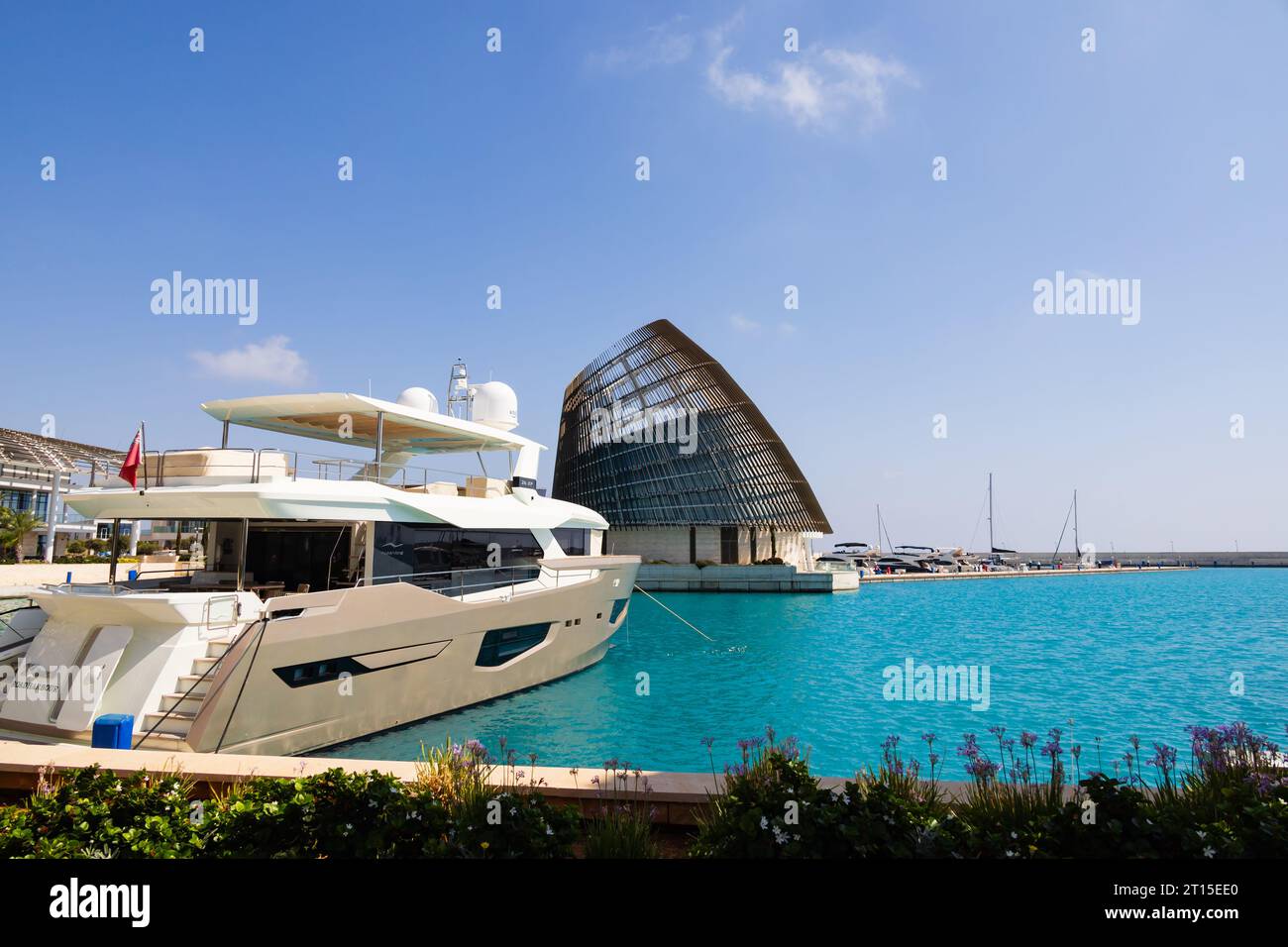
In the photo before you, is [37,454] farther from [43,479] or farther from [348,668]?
[348,668]

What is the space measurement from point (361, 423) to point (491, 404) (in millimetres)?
5634

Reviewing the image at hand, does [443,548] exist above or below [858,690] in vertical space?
above

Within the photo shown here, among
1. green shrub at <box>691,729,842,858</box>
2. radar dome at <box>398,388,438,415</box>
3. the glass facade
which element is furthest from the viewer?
the glass facade

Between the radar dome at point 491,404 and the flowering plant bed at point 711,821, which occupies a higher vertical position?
the radar dome at point 491,404

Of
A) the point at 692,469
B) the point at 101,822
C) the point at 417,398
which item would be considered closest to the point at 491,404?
the point at 417,398

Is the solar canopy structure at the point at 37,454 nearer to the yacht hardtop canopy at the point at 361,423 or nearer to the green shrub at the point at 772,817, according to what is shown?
the yacht hardtop canopy at the point at 361,423

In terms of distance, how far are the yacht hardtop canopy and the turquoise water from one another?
6.49m

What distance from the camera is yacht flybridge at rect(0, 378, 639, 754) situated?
9.94 metres

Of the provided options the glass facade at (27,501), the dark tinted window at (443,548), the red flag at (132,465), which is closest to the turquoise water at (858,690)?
the dark tinted window at (443,548)

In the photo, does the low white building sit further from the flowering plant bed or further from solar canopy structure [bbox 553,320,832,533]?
the flowering plant bed

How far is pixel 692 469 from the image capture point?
6500 centimetres

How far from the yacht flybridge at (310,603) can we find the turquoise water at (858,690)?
130cm

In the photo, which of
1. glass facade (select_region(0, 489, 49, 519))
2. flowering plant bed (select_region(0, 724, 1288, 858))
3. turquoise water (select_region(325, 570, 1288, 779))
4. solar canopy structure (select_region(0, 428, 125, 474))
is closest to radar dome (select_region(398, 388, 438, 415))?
turquoise water (select_region(325, 570, 1288, 779))

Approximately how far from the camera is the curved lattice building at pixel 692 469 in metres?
64.2
